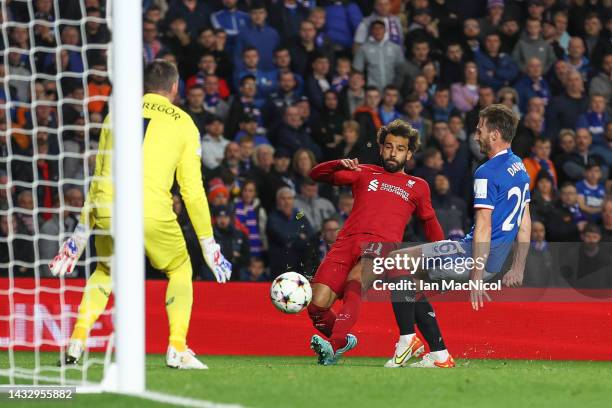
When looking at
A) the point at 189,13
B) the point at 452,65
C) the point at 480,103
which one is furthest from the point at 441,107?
the point at 189,13

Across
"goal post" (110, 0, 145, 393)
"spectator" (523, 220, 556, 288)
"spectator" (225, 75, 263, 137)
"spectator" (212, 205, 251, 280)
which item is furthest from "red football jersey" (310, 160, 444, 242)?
"spectator" (225, 75, 263, 137)

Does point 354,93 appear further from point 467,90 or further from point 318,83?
point 467,90

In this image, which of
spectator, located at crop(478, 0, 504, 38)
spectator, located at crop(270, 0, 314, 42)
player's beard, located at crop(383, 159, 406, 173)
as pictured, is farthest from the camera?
spectator, located at crop(478, 0, 504, 38)

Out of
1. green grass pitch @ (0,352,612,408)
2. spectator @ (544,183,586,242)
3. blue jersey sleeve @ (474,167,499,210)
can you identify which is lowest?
green grass pitch @ (0,352,612,408)

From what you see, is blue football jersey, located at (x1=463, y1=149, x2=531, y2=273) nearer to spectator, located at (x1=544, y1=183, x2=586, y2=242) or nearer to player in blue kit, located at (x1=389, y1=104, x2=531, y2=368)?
player in blue kit, located at (x1=389, y1=104, x2=531, y2=368)

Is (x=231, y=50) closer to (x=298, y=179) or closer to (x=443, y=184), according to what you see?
(x=298, y=179)

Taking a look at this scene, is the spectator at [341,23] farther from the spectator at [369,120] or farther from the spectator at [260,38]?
the spectator at [369,120]

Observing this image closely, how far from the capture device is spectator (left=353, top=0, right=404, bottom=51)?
15.5m

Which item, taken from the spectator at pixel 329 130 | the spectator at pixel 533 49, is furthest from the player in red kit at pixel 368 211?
the spectator at pixel 533 49

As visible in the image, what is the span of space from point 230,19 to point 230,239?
3.57 meters

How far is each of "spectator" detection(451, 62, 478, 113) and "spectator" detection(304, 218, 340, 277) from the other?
10.2 ft

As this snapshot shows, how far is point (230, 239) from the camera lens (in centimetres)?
1285

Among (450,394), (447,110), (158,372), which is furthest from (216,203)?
(450,394)

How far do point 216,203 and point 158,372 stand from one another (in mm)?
5401
